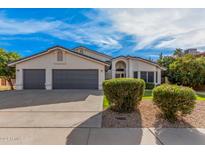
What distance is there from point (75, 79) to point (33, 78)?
4.87m

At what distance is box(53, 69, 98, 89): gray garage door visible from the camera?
18.6 metres

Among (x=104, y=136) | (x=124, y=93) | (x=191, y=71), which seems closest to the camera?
(x=104, y=136)

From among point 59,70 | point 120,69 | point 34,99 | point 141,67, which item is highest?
point 141,67

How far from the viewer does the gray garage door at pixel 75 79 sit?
18.6m

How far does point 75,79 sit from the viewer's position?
18750 mm

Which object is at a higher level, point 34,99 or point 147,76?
point 147,76

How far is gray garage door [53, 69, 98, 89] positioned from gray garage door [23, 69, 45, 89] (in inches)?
58.1

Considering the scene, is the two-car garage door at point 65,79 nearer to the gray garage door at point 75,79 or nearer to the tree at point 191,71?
the gray garage door at point 75,79

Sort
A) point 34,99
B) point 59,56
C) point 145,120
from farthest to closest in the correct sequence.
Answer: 1. point 59,56
2. point 34,99
3. point 145,120

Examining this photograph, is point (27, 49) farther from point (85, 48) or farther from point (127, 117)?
point (127, 117)

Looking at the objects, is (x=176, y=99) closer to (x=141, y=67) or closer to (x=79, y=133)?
(x=79, y=133)

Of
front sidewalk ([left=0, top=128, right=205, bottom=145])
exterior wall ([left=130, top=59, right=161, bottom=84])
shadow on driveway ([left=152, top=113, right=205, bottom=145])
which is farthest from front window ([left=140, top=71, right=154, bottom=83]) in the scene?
front sidewalk ([left=0, top=128, right=205, bottom=145])

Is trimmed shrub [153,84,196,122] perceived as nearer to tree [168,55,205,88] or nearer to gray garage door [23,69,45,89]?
gray garage door [23,69,45,89]

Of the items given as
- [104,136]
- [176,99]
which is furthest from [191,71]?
[104,136]
